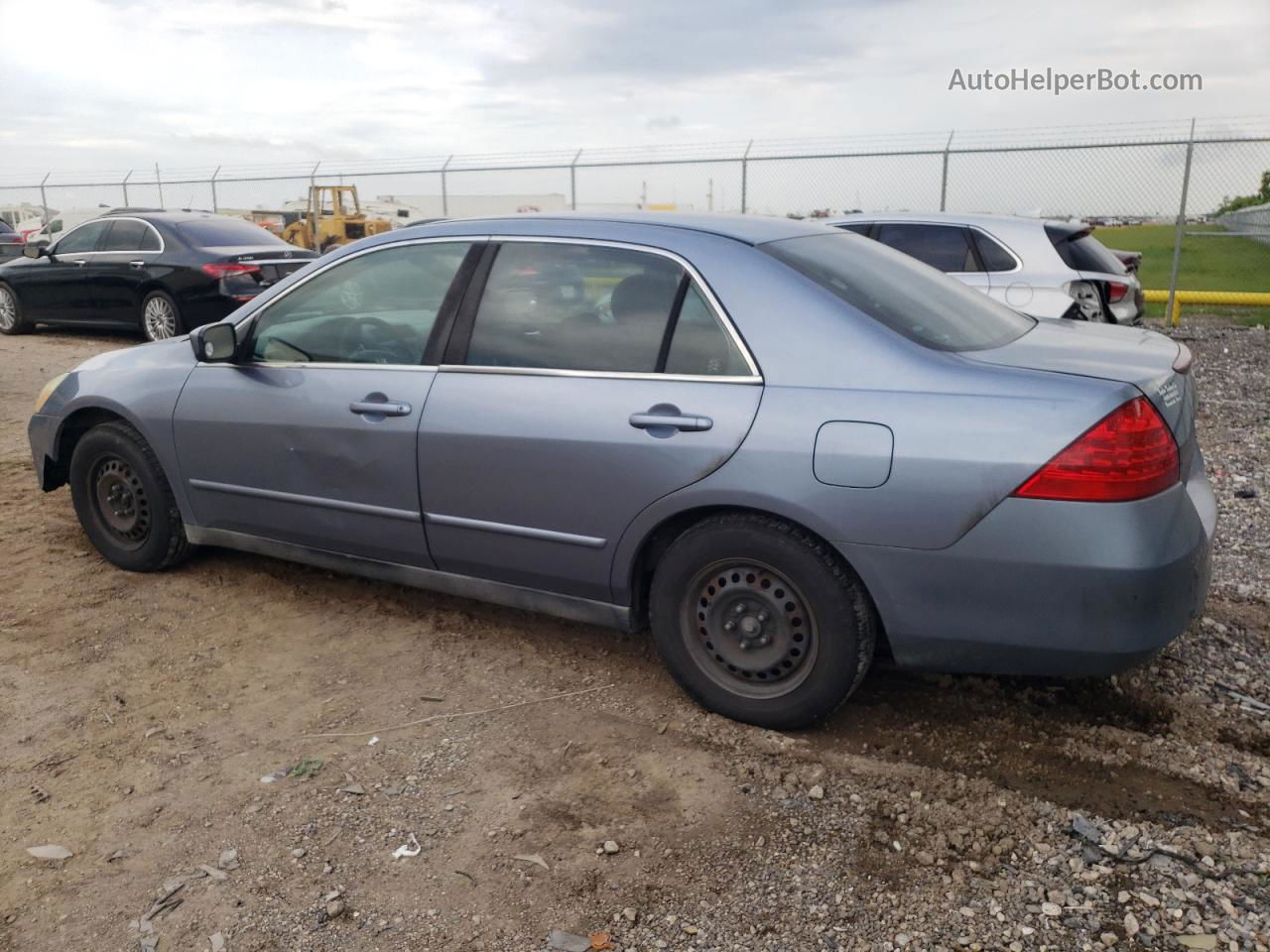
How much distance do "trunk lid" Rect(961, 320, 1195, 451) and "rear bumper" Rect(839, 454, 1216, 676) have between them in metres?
0.26

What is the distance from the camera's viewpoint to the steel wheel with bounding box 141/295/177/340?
1134 cm

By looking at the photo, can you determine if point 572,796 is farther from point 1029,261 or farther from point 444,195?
point 444,195

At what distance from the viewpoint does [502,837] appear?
2885 millimetres

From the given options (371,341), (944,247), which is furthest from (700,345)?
(944,247)

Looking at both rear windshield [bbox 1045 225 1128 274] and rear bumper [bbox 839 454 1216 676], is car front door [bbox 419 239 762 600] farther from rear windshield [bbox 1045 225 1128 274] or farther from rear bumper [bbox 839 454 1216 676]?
rear windshield [bbox 1045 225 1128 274]

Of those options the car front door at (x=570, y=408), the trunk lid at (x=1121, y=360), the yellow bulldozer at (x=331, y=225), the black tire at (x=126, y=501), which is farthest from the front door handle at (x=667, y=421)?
the yellow bulldozer at (x=331, y=225)

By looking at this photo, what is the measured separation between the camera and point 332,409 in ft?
13.0

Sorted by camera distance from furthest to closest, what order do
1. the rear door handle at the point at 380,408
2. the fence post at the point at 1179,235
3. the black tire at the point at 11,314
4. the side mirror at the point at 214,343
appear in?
the fence post at the point at 1179,235 < the black tire at the point at 11,314 < the side mirror at the point at 214,343 < the rear door handle at the point at 380,408

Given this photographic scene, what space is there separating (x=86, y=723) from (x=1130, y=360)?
359 cm

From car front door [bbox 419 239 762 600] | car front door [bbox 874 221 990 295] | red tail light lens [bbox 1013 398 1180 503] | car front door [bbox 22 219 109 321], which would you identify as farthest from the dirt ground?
car front door [bbox 22 219 109 321]

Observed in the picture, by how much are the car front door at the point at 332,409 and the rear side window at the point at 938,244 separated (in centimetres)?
569

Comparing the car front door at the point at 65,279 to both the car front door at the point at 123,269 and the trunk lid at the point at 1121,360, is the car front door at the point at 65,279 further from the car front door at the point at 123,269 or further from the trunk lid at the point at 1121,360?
the trunk lid at the point at 1121,360

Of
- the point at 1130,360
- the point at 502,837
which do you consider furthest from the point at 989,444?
the point at 502,837

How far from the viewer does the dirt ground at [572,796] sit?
8.40 ft
